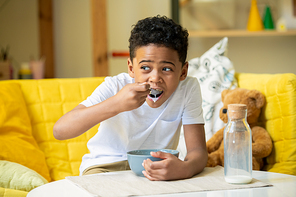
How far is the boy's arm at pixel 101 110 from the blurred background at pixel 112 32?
1.64 meters

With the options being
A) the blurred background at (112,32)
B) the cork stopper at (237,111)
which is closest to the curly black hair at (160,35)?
the cork stopper at (237,111)

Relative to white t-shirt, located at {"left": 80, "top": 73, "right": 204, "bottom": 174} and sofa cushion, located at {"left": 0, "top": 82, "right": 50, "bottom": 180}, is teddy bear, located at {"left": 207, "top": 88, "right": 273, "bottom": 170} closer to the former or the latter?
white t-shirt, located at {"left": 80, "top": 73, "right": 204, "bottom": 174}

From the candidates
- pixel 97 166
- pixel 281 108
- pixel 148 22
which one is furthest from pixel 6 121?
pixel 281 108

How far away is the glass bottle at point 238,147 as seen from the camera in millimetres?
735

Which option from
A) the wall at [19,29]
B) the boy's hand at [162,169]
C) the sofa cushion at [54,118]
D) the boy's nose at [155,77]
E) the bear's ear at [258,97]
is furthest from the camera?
the wall at [19,29]

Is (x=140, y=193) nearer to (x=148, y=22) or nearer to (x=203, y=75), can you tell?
(x=148, y=22)

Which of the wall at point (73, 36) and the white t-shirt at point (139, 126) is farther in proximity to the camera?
the wall at point (73, 36)

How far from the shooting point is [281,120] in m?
1.34

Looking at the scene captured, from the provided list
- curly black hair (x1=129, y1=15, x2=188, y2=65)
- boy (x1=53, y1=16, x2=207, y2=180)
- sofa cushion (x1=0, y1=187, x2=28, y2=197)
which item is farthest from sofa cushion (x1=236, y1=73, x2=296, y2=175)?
sofa cushion (x1=0, y1=187, x2=28, y2=197)

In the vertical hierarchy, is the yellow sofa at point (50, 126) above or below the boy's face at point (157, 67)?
below

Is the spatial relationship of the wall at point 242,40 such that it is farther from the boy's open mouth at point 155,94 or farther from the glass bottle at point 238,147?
the glass bottle at point 238,147

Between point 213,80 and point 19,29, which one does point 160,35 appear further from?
point 19,29

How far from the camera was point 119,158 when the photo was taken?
1087 mm

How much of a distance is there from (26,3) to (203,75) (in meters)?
2.24
